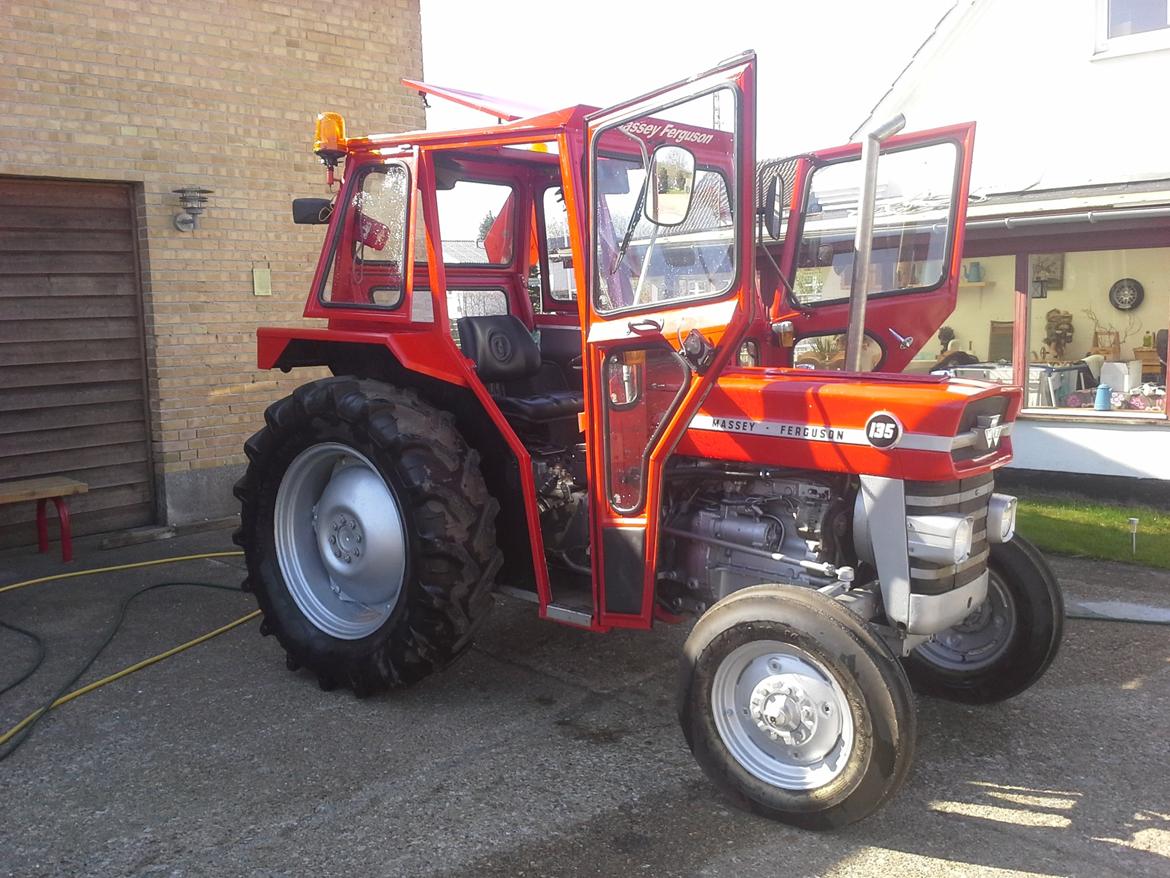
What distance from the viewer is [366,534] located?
14.7 feet

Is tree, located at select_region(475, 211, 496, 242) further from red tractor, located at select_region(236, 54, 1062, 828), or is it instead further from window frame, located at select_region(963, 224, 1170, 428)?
window frame, located at select_region(963, 224, 1170, 428)

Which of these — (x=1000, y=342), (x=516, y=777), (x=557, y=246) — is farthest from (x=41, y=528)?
(x=1000, y=342)

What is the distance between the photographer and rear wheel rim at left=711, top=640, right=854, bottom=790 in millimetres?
3244

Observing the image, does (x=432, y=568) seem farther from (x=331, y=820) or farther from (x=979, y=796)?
(x=979, y=796)

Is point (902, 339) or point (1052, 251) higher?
point (1052, 251)

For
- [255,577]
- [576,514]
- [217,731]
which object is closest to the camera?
[217,731]

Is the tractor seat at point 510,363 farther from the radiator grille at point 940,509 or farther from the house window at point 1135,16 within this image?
the house window at point 1135,16

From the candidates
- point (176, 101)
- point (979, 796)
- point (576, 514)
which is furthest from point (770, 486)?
point (176, 101)

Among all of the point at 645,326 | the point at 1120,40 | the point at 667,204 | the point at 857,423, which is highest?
the point at 1120,40

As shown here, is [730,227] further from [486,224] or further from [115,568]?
[115,568]

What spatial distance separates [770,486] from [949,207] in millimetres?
2314

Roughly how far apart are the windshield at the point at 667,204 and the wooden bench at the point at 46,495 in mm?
4445

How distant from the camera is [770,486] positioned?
3812 mm

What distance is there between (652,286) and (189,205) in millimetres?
4752
